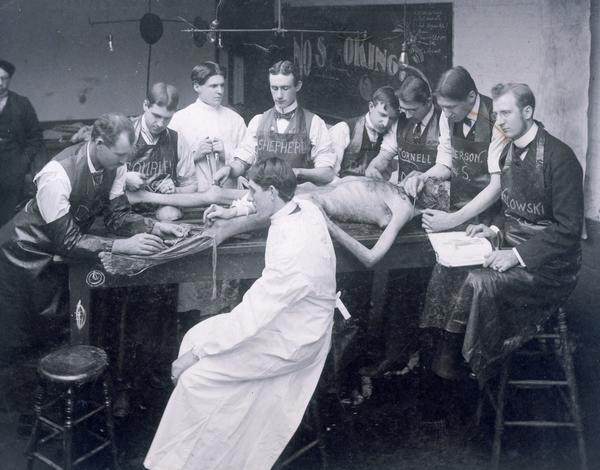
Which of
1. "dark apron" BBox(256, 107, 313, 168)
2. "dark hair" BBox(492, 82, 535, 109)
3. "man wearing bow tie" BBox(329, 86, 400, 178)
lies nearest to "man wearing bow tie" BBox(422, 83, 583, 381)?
"dark hair" BBox(492, 82, 535, 109)

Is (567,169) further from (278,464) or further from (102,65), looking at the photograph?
(102,65)

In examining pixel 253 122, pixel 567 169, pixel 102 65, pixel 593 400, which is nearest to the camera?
pixel 567 169

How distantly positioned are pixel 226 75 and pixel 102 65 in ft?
5.00

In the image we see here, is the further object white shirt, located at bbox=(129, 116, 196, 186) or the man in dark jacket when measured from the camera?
the man in dark jacket

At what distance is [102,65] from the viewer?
6.71 m

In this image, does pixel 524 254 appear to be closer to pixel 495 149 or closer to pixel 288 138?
pixel 495 149

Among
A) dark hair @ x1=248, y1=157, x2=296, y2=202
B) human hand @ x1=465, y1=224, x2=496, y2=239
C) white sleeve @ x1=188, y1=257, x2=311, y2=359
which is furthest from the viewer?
human hand @ x1=465, y1=224, x2=496, y2=239

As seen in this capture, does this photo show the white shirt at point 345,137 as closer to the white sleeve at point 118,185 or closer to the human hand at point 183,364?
the white sleeve at point 118,185

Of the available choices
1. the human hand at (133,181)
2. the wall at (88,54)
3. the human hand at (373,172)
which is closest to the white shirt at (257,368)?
the human hand at (133,181)

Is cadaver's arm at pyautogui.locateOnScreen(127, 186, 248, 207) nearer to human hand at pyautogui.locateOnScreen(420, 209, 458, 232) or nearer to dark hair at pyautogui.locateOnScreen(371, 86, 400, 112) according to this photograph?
human hand at pyautogui.locateOnScreen(420, 209, 458, 232)

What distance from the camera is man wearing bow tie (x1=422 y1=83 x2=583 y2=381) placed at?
435cm

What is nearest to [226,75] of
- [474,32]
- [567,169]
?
[474,32]

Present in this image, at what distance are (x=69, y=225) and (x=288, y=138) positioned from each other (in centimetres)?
184

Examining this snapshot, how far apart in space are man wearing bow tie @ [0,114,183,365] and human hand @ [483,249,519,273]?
1937 mm
